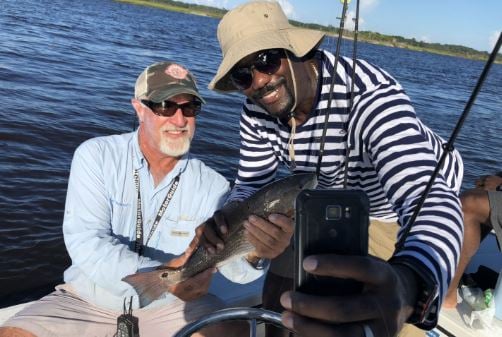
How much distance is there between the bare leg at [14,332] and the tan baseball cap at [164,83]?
6.22 ft

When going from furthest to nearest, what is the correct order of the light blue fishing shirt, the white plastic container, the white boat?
→ the white plastic container < the white boat < the light blue fishing shirt

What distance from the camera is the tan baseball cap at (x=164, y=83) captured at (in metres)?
3.67

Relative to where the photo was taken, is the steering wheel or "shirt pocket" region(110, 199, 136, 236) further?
"shirt pocket" region(110, 199, 136, 236)

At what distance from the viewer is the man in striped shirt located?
1.09 metres

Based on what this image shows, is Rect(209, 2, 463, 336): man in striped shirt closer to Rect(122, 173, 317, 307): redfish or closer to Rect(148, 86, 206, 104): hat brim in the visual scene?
Rect(122, 173, 317, 307): redfish

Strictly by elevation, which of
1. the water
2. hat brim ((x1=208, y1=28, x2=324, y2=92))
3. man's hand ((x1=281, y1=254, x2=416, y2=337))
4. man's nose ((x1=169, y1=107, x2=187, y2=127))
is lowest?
the water

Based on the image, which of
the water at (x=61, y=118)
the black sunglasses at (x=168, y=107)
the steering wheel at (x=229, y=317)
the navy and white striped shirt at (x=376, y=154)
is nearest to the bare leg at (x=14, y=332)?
the steering wheel at (x=229, y=317)

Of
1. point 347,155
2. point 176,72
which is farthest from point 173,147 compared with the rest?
point 347,155

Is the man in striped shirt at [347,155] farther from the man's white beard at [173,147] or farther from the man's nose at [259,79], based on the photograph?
the man's white beard at [173,147]

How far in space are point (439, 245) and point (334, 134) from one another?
126 cm

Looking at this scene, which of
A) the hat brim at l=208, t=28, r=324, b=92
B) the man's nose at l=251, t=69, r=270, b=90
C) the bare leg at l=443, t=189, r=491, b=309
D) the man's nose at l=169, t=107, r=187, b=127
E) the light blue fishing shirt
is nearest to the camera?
the hat brim at l=208, t=28, r=324, b=92

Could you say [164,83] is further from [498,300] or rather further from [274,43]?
[498,300]

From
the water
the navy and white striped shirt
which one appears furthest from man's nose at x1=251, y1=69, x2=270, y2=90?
the water

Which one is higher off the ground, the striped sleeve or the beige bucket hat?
the beige bucket hat
